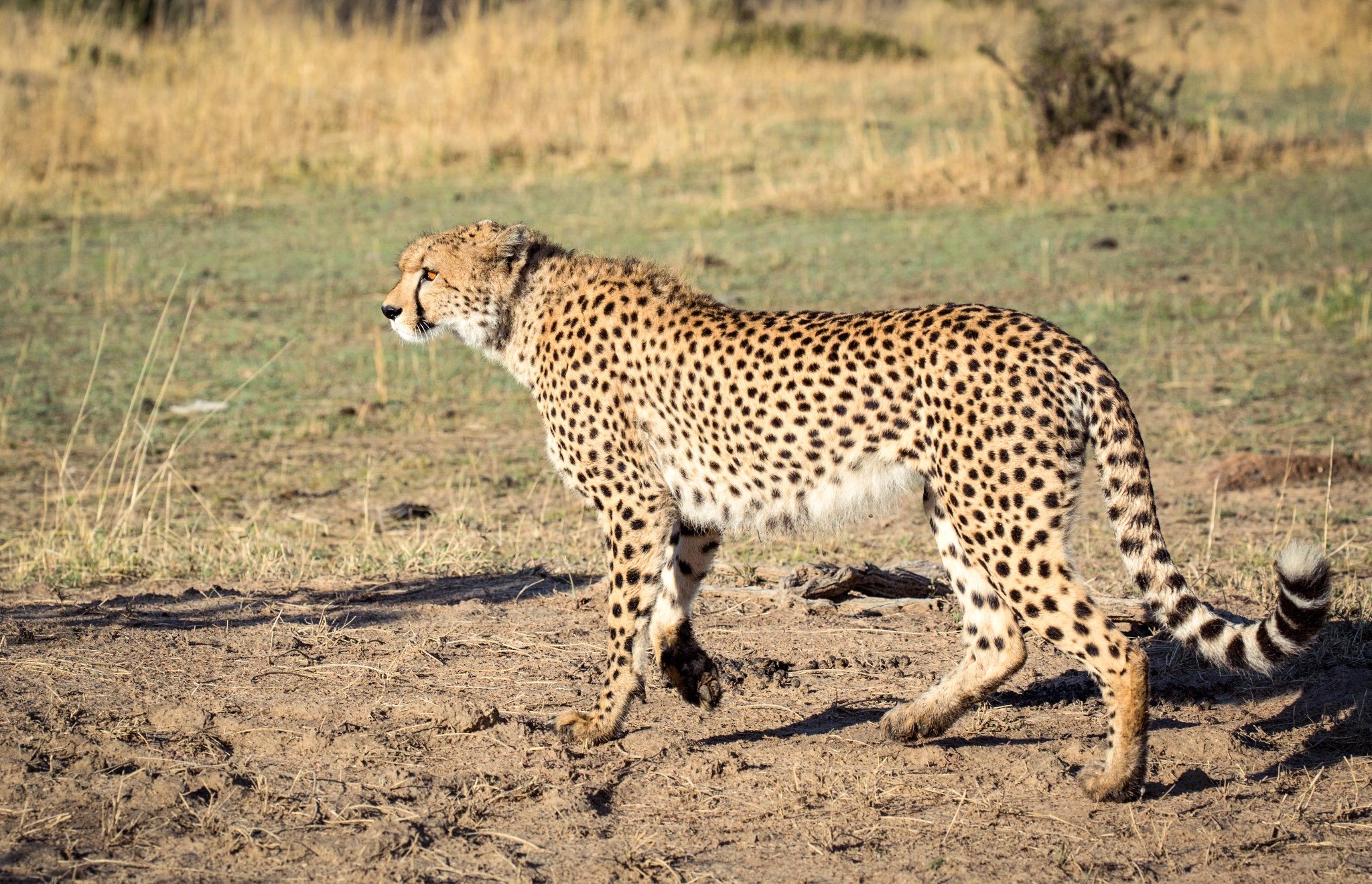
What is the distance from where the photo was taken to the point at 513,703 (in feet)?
12.8

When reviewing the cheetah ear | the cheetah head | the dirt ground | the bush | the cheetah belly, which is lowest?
the dirt ground

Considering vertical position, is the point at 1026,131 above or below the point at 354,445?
above

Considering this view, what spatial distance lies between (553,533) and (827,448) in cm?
240

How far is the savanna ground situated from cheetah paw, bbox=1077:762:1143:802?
3cm

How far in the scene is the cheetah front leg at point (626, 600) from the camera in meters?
3.71

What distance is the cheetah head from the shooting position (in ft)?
13.9

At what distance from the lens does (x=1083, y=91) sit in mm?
11469

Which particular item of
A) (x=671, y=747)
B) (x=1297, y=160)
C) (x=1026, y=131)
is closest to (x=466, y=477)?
(x=671, y=747)

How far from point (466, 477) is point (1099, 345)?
368 cm

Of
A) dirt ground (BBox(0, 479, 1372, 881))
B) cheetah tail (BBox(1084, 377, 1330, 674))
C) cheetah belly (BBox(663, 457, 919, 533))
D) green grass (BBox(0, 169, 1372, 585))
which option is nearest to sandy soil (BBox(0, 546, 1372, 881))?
dirt ground (BBox(0, 479, 1372, 881))

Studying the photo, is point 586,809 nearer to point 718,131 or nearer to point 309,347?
point 309,347

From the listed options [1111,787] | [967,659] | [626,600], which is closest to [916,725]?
[967,659]

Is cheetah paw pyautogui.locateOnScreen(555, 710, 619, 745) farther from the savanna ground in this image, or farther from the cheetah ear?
the cheetah ear

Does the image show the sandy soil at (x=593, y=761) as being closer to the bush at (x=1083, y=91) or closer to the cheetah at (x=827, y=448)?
the cheetah at (x=827, y=448)
